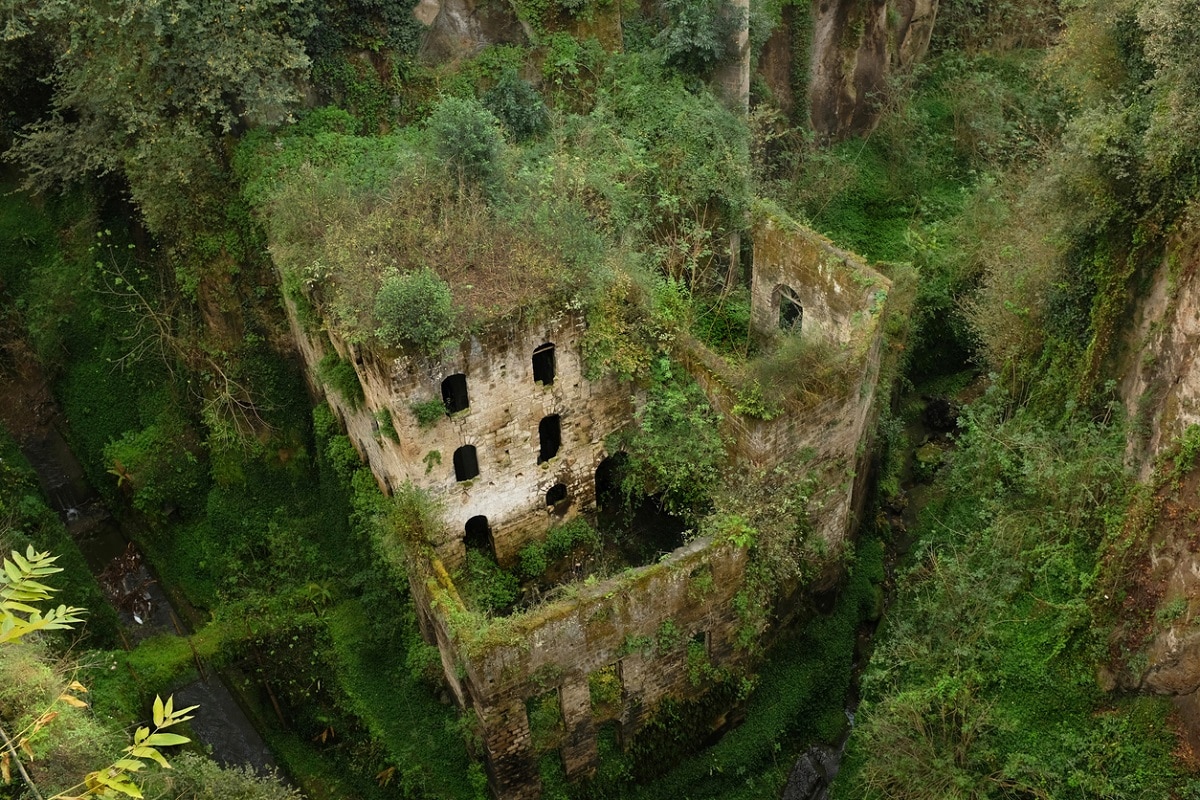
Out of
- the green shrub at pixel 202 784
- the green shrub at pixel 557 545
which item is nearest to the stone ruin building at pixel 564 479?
the green shrub at pixel 557 545

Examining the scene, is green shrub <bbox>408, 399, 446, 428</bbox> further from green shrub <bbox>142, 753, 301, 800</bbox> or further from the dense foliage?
green shrub <bbox>142, 753, 301, 800</bbox>

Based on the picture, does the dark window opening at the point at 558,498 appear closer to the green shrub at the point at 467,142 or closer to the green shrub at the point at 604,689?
the green shrub at the point at 604,689

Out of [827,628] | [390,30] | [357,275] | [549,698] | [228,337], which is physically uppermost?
[390,30]

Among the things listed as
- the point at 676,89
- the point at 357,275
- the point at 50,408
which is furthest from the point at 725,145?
the point at 50,408

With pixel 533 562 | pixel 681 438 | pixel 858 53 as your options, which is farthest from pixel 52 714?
pixel 858 53

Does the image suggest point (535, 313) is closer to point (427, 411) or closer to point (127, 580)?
point (427, 411)

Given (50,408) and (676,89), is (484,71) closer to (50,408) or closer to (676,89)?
(676,89)

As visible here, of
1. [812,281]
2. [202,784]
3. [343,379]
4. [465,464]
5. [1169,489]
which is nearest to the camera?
[202,784]
